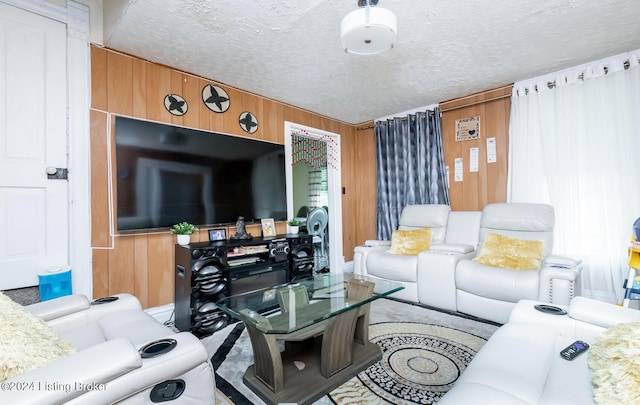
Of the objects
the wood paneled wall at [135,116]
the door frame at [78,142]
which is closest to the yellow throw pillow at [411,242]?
the wood paneled wall at [135,116]

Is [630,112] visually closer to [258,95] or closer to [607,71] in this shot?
[607,71]

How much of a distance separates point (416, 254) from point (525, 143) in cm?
170

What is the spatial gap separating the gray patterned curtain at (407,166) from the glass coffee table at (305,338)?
224cm

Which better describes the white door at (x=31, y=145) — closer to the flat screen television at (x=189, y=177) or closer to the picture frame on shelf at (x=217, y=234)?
the flat screen television at (x=189, y=177)

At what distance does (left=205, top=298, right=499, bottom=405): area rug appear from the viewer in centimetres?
155

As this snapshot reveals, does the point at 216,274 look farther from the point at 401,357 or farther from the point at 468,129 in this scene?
the point at 468,129

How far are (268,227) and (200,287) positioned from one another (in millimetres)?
1028

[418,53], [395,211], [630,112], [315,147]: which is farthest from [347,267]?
[630,112]

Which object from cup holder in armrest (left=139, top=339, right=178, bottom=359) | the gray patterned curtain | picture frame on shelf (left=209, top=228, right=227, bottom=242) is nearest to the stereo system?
picture frame on shelf (left=209, top=228, right=227, bottom=242)

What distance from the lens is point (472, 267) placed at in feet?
8.46

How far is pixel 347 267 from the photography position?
14.7 feet

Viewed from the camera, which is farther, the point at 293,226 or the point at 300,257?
the point at 293,226

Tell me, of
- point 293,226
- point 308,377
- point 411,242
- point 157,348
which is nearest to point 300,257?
point 293,226

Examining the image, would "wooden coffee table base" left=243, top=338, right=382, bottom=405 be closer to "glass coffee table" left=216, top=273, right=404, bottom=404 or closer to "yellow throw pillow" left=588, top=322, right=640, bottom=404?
"glass coffee table" left=216, top=273, right=404, bottom=404
